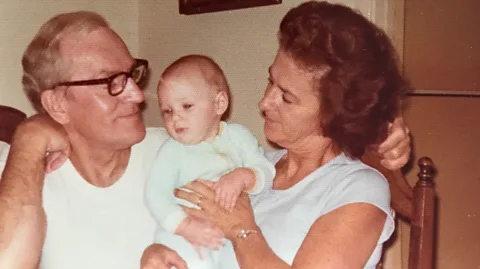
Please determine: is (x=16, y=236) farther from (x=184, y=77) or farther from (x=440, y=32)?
(x=440, y=32)

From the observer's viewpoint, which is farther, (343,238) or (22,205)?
(22,205)

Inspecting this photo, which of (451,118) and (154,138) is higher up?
(154,138)

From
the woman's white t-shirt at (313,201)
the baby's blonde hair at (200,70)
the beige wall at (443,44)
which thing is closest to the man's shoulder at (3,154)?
the baby's blonde hair at (200,70)

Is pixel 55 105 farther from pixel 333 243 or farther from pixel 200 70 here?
pixel 333 243

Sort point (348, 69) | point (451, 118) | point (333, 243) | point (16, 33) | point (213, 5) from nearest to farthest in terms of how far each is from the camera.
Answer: point (333, 243) → point (348, 69) → point (16, 33) → point (213, 5) → point (451, 118)

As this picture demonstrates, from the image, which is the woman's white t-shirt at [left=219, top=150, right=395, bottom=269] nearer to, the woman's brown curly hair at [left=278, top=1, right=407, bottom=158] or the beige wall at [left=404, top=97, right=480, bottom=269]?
the woman's brown curly hair at [left=278, top=1, right=407, bottom=158]

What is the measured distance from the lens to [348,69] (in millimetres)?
1062

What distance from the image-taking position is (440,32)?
1871 millimetres

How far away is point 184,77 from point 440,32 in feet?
3.52

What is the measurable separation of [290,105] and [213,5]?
2.63 ft

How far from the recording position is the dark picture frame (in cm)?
168

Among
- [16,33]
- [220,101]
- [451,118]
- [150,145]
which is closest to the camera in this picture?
[220,101]

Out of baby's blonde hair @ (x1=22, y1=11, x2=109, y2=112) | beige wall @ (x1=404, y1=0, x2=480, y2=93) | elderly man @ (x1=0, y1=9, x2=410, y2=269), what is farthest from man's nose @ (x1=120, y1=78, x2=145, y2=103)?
beige wall @ (x1=404, y1=0, x2=480, y2=93)

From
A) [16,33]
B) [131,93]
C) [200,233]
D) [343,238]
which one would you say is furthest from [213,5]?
[343,238]
